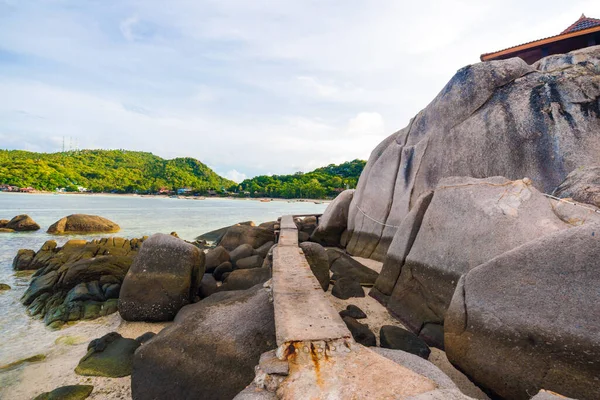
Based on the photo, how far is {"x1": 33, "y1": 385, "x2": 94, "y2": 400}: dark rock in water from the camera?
350cm

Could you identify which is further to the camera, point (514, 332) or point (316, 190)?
point (316, 190)

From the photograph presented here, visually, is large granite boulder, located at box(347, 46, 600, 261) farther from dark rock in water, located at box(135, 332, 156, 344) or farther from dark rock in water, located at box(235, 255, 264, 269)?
dark rock in water, located at box(135, 332, 156, 344)

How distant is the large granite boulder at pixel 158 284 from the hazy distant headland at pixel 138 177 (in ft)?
229

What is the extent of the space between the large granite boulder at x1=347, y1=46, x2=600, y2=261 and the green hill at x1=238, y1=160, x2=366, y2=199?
214 ft

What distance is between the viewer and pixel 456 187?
4777mm

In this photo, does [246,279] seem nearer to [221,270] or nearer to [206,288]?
[206,288]

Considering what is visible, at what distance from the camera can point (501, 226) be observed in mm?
3793

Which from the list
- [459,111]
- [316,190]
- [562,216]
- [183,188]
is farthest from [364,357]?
[183,188]

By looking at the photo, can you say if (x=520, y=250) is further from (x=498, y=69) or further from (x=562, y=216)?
(x=498, y=69)

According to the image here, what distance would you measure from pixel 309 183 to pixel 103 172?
68365mm

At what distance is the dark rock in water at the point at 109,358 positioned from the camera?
404 centimetres

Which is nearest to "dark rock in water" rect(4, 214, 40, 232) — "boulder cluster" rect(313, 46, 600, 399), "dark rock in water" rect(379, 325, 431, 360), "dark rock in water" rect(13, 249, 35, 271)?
"dark rock in water" rect(13, 249, 35, 271)

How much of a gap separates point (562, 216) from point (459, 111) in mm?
4333

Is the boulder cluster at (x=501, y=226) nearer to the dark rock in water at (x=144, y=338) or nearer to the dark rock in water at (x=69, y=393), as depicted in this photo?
the dark rock in water at (x=144, y=338)
